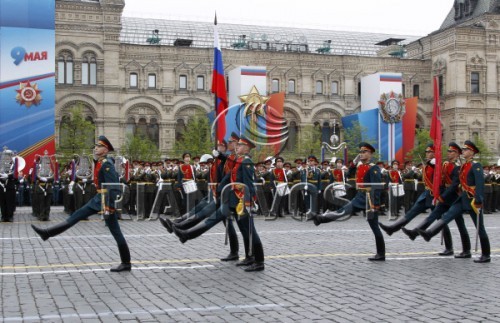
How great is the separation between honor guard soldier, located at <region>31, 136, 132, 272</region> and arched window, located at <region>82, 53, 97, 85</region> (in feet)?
142

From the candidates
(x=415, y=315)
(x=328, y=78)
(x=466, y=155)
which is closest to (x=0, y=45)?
(x=328, y=78)

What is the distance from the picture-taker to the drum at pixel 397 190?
25.5 meters

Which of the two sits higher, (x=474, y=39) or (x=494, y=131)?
(x=474, y=39)

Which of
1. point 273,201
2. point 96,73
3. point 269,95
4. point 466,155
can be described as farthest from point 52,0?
point 466,155

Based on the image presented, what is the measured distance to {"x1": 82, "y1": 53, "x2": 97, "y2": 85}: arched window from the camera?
52750 millimetres

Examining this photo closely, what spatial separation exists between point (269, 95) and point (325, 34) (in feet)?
62.0

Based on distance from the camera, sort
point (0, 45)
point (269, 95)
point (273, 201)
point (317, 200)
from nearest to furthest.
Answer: point (273, 201)
point (317, 200)
point (0, 45)
point (269, 95)

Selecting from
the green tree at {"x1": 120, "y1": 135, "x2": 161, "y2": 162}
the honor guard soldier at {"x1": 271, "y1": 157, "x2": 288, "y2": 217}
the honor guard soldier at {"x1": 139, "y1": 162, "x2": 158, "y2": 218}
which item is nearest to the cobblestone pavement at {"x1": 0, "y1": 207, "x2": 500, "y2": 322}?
the honor guard soldier at {"x1": 271, "y1": 157, "x2": 288, "y2": 217}

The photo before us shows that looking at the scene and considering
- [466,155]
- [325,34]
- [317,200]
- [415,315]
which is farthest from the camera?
[325,34]

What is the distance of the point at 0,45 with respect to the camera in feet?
132

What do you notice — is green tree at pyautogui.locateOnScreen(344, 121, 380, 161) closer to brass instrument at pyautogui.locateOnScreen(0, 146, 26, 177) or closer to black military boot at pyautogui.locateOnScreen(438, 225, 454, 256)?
brass instrument at pyautogui.locateOnScreen(0, 146, 26, 177)

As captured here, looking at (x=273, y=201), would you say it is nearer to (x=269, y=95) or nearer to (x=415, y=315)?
(x=415, y=315)

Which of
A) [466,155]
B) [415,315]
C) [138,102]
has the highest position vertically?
[138,102]

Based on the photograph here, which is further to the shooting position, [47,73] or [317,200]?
[47,73]
